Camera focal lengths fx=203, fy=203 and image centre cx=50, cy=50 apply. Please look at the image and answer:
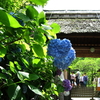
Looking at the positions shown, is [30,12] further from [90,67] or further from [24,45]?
[90,67]

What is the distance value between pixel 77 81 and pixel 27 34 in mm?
10728

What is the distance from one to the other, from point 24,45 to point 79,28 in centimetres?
392

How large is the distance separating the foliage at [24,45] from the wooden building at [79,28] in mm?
3213

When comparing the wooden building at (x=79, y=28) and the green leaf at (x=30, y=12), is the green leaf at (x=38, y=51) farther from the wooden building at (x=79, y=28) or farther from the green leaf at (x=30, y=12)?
the wooden building at (x=79, y=28)

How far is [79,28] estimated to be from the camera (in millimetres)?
4781

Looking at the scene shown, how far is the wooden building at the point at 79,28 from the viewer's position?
179 inches

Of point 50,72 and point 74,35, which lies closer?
point 50,72

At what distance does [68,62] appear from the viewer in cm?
122

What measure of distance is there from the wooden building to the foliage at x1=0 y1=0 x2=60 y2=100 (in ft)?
10.5

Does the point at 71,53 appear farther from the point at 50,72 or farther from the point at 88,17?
the point at 88,17

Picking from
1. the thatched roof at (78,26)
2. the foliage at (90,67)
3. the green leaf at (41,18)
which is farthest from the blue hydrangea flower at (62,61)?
the foliage at (90,67)

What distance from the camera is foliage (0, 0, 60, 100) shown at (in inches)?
27.5

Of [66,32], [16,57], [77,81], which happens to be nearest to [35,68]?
[16,57]

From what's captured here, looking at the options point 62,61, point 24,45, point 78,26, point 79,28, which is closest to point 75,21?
point 78,26
